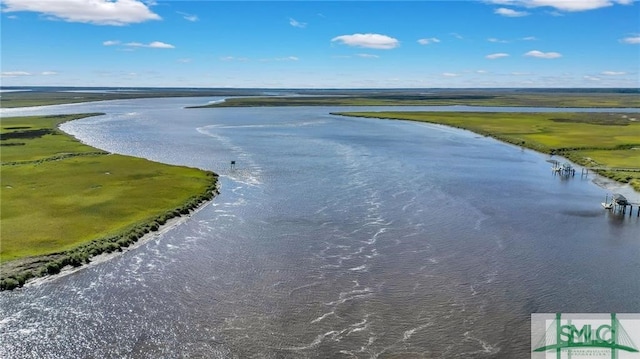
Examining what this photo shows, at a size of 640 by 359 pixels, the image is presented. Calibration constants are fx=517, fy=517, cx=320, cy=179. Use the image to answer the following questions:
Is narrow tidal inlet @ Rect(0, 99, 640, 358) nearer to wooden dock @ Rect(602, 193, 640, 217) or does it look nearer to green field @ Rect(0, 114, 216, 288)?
wooden dock @ Rect(602, 193, 640, 217)

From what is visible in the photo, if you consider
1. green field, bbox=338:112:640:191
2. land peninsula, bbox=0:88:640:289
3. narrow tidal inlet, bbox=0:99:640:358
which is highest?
green field, bbox=338:112:640:191

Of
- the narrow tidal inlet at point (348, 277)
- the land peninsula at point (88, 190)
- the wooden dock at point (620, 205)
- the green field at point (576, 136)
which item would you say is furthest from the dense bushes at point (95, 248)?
the green field at point (576, 136)

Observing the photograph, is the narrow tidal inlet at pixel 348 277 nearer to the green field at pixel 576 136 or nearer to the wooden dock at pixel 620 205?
the wooden dock at pixel 620 205

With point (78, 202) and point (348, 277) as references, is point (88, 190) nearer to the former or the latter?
point (78, 202)

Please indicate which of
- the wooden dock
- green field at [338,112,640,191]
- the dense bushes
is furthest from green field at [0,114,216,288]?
green field at [338,112,640,191]

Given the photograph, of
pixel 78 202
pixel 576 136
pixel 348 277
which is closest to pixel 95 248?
pixel 78 202

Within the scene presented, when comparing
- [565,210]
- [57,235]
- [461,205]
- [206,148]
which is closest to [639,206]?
[565,210]

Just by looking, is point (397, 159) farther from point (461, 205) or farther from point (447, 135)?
point (447, 135)
